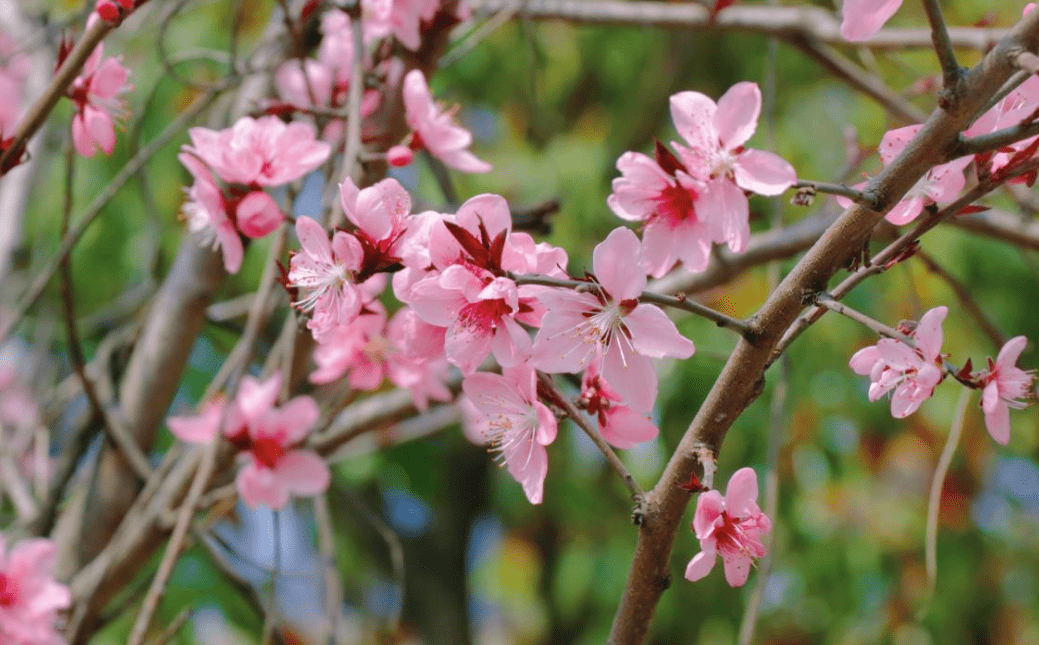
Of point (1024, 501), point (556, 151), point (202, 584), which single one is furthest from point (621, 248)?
point (1024, 501)

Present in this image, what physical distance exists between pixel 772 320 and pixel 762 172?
10cm

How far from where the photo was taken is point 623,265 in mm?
532

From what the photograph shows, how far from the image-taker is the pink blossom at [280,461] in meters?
1.02

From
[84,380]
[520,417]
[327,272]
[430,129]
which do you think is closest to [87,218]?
[84,380]

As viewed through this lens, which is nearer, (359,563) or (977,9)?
(977,9)

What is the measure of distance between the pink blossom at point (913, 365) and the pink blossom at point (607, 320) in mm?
123

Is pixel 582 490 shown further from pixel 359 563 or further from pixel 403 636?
pixel 403 636

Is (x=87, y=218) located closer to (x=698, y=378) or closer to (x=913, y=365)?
(x=913, y=365)

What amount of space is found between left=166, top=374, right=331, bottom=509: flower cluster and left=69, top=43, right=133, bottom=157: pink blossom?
30 cm

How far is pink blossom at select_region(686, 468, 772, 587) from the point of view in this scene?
0.54 meters

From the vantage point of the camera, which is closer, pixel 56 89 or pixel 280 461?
pixel 56 89

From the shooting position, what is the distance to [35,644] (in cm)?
91

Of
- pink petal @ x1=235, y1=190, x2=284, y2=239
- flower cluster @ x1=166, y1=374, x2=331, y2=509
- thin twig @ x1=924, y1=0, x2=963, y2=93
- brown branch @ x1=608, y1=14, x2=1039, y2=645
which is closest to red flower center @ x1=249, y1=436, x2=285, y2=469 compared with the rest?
flower cluster @ x1=166, y1=374, x2=331, y2=509

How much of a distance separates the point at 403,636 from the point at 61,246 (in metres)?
3.30
